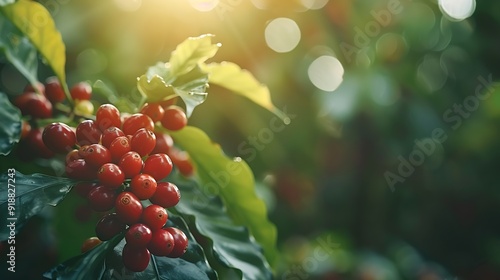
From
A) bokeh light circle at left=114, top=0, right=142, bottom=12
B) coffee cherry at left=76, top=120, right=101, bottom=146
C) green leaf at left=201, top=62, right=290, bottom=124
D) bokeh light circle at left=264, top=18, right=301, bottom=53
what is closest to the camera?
coffee cherry at left=76, top=120, right=101, bottom=146

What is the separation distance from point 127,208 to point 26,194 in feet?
0.53

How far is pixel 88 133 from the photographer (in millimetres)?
900

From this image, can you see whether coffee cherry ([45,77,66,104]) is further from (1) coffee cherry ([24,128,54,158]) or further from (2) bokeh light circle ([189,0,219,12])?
(2) bokeh light circle ([189,0,219,12])

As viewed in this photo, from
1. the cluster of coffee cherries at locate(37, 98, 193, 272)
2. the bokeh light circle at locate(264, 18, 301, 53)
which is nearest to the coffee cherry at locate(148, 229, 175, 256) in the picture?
the cluster of coffee cherries at locate(37, 98, 193, 272)

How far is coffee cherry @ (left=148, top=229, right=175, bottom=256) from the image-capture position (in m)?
0.81

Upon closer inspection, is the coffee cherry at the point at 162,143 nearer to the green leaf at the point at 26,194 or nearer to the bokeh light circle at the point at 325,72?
the green leaf at the point at 26,194

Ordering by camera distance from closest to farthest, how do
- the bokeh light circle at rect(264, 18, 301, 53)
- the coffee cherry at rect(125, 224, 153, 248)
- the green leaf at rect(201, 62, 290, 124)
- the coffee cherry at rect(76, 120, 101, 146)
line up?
the coffee cherry at rect(125, 224, 153, 248) < the coffee cherry at rect(76, 120, 101, 146) < the green leaf at rect(201, 62, 290, 124) < the bokeh light circle at rect(264, 18, 301, 53)

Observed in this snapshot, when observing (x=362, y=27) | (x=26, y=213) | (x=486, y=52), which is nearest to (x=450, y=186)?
(x=486, y=52)

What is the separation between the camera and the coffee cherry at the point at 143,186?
84cm

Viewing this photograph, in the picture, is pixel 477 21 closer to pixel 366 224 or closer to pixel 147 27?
pixel 366 224

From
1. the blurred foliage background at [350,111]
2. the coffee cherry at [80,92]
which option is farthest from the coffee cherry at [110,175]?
the blurred foliage background at [350,111]

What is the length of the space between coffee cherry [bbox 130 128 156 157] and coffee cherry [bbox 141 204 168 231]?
9 cm

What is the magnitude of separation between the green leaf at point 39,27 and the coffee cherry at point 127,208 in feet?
1.27

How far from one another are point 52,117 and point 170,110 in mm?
278
